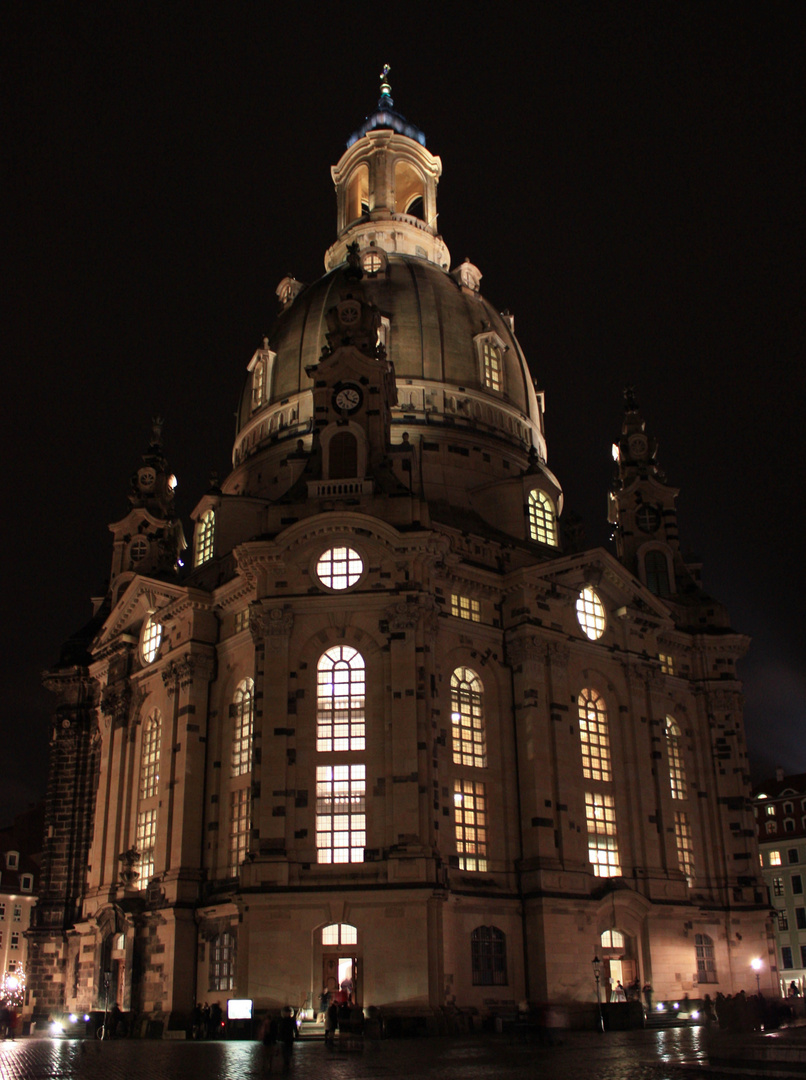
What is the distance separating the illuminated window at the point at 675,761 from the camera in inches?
2506

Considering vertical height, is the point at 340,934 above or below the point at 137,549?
below

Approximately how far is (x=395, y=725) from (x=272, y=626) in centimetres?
766

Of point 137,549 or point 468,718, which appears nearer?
point 468,718

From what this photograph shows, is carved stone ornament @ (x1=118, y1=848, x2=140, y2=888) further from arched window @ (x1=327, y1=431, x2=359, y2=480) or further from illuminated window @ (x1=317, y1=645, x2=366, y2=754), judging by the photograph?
arched window @ (x1=327, y1=431, x2=359, y2=480)

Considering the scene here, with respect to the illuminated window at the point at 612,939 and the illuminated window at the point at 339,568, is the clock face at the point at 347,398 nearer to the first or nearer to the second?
the illuminated window at the point at 339,568

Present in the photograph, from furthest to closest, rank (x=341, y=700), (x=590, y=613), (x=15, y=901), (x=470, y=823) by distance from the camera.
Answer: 1. (x=15, y=901)
2. (x=590, y=613)
3. (x=470, y=823)
4. (x=341, y=700)

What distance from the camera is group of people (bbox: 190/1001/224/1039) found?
155 feet

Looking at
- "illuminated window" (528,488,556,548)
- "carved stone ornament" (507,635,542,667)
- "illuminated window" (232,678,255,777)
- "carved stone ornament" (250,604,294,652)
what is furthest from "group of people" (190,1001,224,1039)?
"illuminated window" (528,488,556,548)

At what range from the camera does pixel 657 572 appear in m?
71.3

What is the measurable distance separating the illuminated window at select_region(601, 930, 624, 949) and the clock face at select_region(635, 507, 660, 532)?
27667 mm

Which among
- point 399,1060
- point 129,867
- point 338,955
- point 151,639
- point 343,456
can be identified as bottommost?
point 399,1060

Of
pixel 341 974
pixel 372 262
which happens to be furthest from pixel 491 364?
pixel 341 974

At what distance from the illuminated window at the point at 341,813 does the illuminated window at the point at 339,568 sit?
888 centimetres

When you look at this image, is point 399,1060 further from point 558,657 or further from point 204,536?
point 204,536
